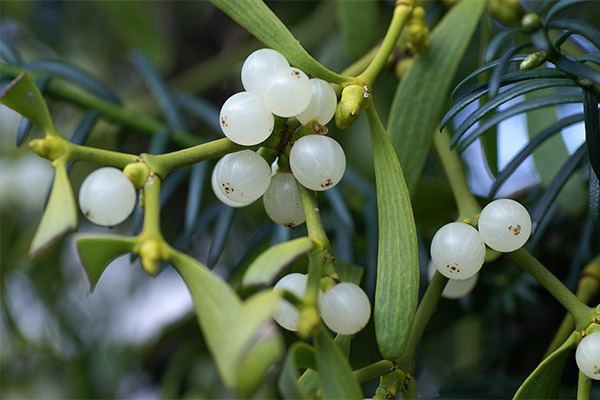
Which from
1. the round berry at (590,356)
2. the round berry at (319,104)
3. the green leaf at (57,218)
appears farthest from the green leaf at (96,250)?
the round berry at (590,356)

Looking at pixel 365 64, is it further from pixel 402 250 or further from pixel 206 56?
pixel 206 56

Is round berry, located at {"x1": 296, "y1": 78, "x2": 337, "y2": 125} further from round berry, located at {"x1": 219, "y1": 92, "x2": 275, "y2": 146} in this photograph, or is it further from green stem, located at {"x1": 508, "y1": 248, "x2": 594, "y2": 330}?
green stem, located at {"x1": 508, "y1": 248, "x2": 594, "y2": 330}

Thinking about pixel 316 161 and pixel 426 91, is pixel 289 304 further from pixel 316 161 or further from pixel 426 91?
pixel 426 91

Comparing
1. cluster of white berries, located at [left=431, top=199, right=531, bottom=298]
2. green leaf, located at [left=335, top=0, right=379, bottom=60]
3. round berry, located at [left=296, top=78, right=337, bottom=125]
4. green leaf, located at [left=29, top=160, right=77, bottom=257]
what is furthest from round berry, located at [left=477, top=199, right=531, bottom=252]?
green leaf, located at [left=335, top=0, right=379, bottom=60]

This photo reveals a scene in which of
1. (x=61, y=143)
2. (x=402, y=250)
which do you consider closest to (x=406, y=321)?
(x=402, y=250)

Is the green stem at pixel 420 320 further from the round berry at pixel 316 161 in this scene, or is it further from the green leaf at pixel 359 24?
the green leaf at pixel 359 24

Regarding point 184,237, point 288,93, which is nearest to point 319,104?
point 288,93
